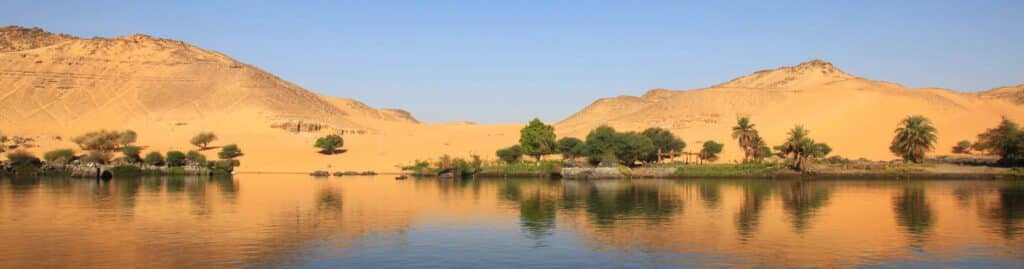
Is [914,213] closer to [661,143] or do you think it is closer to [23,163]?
[661,143]

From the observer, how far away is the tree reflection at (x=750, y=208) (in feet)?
86.7

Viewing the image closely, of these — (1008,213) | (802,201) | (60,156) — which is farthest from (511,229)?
(60,156)

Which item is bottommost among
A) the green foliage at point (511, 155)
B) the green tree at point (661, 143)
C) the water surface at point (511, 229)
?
the water surface at point (511, 229)

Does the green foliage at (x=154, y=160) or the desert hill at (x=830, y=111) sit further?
the desert hill at (x=830, y=111)

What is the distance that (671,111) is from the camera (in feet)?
Answer: 405

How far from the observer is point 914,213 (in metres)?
32.3

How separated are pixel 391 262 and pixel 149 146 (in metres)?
80.1

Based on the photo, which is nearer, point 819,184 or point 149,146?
point 819,184

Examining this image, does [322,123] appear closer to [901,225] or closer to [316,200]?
[316,200]

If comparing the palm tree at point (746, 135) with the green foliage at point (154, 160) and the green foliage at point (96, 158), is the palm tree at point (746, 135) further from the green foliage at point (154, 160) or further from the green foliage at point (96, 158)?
the green foliage at point (96, 158)

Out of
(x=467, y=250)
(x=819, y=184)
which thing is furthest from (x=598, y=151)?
(x=467, y=250)

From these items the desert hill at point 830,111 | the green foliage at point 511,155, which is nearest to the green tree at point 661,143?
the desert hill at point 830,111

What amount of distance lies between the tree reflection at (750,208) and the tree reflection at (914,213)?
184 inches

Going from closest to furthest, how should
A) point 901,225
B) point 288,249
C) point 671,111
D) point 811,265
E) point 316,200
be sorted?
point 811,265 → point 288,249 → point 901,225 → point 316,200 → point 671,111
